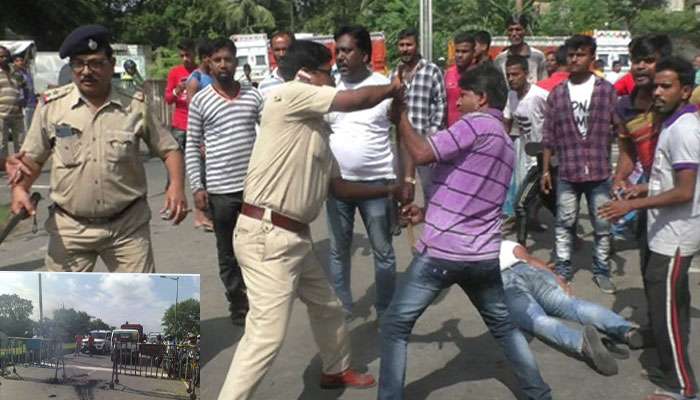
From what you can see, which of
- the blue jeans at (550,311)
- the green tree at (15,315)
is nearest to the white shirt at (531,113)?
the blue jeans at (550,311)

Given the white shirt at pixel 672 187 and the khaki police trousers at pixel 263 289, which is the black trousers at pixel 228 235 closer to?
the khaki police trousers at pixel 263 289

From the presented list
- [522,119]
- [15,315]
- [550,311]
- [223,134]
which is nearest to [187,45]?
[522,119]

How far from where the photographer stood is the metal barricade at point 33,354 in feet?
10.2

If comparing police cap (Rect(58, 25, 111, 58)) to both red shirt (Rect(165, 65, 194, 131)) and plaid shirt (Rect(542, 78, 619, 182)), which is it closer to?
plaid shirt (Rect(542, 78, 619, 182))

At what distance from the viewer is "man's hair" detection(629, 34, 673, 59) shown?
5023 millimetres

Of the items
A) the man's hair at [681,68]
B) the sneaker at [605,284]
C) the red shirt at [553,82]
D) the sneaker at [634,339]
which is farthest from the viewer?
the red shirt at [553,82]

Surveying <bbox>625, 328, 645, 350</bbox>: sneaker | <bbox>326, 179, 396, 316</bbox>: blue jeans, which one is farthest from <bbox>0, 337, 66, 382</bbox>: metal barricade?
<bbox>625, 328, 645, 350</bbox>: sneaker

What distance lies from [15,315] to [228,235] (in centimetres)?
213

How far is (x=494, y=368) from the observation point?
4527 mm

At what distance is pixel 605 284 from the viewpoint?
6.00 meters

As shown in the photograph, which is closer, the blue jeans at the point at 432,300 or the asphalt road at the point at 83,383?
the asphalt road at the point at 83,383

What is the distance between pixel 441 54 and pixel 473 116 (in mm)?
24934

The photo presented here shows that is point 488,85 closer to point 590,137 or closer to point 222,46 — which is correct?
point 222,46

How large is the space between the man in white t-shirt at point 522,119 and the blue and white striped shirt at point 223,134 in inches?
114
